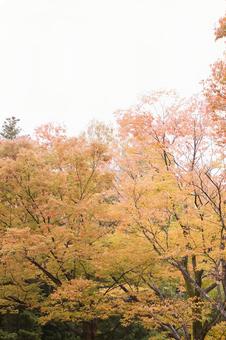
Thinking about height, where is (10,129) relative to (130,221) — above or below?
above

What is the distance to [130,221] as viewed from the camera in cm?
1080

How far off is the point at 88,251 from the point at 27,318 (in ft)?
33.8

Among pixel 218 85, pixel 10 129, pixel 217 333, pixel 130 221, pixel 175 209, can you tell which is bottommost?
pixel 217 333

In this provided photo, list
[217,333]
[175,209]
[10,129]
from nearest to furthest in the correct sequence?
[175,209], [217,333], [10,129]

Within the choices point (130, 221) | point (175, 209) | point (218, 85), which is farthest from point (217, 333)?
point (218, 85)

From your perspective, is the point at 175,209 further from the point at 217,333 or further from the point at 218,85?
the point at 218,85

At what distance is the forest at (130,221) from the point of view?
430 inches

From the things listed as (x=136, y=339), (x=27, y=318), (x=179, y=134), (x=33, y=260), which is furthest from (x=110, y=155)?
(x=136, y=339)

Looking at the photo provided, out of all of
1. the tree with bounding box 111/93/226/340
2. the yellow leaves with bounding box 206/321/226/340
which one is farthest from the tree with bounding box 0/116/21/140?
the yellow leaves with bounding box 206/321/226/340

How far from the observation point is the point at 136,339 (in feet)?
70.0

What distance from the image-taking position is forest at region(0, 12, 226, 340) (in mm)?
10914

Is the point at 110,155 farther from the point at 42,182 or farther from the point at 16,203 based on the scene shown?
the point at 16,203

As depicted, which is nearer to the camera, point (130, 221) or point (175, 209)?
point (130, 221)

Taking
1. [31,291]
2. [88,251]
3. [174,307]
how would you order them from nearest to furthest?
[174,307] < [88,251] < [31,291]
